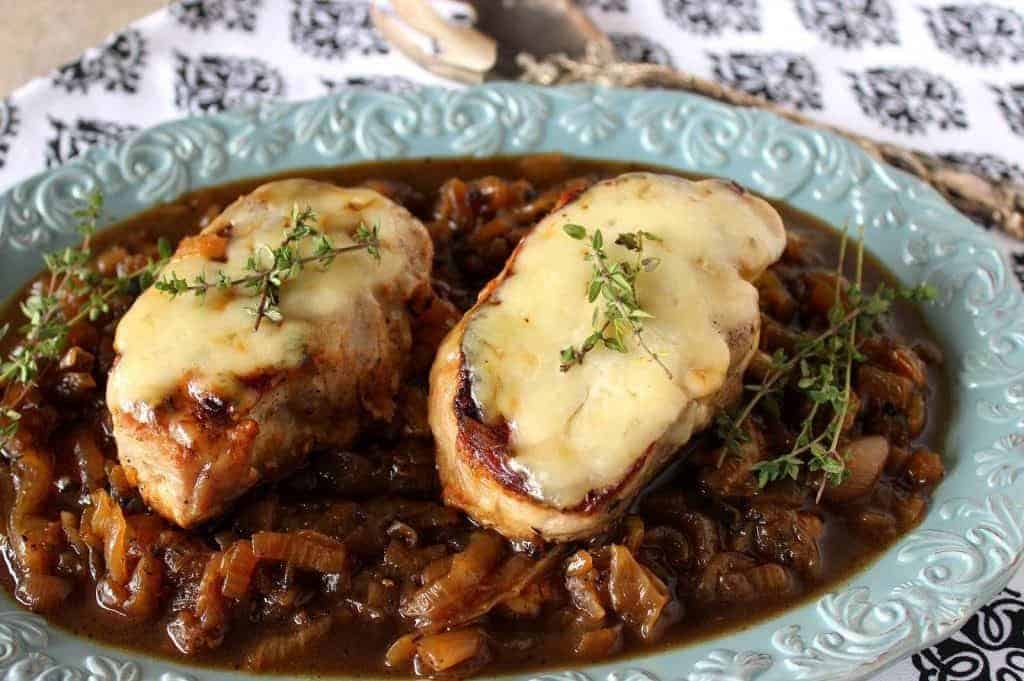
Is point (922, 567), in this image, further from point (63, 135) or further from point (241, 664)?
point (63, 135)

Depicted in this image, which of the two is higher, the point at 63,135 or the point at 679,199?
the point at 679,199

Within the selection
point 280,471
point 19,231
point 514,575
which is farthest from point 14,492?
point 514,575

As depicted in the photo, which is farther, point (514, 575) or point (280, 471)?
point (280, 471)

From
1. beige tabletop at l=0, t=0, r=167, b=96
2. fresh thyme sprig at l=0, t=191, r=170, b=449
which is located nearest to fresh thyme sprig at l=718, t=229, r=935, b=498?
fresh thyme sprig at l=0, t=191, r=170, b=449

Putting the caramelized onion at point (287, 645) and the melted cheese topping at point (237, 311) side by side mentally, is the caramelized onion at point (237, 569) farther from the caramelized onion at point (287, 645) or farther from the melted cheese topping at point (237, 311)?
the melted cheese topping at point (237, 311)

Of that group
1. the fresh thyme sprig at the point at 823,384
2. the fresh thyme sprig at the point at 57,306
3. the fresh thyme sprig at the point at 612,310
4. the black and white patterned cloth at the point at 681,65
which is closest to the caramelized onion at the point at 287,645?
the fresh thyme sprig at the point at 612,310

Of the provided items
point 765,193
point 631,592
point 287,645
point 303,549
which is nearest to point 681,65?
point 765,193
